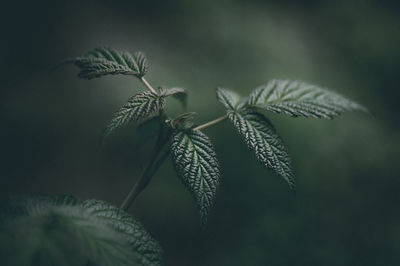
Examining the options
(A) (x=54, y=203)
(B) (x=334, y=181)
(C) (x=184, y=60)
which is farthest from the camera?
(C) (x=184, y=60)

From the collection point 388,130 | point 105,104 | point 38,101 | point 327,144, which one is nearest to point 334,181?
point 327,144

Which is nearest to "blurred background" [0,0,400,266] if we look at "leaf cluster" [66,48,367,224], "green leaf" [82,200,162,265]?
"leaf cluster" [66,48,367,224]

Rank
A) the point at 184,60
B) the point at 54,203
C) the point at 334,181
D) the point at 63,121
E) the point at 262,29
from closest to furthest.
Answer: the point at 54,203 < the point at 334,181 < the point at 63,121 < the point at 184,60 < the point at 262,29

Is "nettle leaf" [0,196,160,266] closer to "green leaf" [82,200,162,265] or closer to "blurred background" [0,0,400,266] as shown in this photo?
"green leaf" [82,200,162,265]

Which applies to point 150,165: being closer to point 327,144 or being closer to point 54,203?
point 54,203

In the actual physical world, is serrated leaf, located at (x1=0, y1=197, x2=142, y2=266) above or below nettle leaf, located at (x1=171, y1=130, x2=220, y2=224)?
below

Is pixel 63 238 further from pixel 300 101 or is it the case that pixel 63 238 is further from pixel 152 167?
pixel 300 101

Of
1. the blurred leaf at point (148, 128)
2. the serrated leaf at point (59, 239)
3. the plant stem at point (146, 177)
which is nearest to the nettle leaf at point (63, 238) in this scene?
the serrated leaf at point (59, 239)
